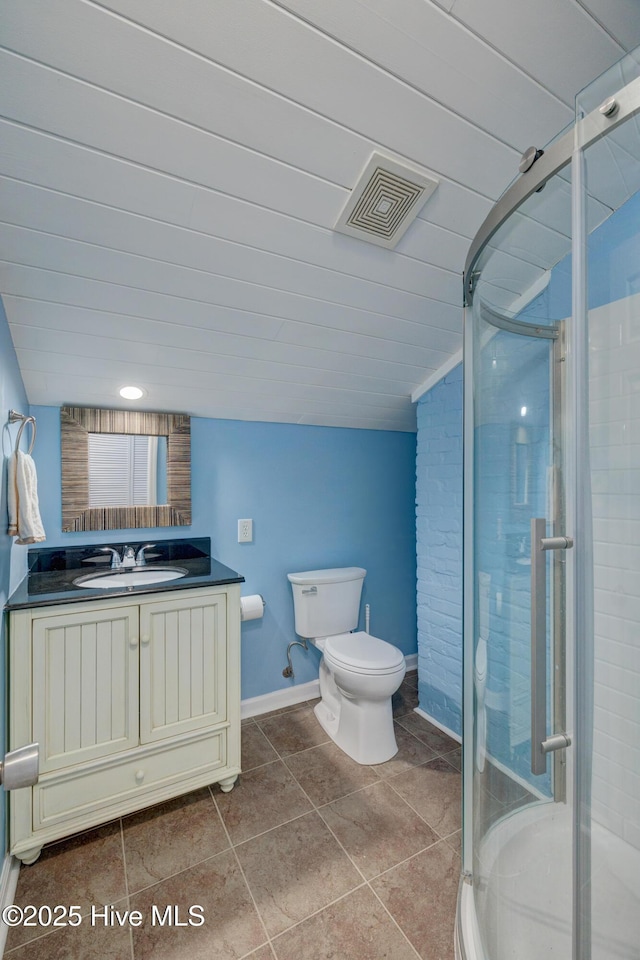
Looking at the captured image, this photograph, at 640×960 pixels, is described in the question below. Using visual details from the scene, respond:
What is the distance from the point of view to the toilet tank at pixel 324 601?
2.33 meters

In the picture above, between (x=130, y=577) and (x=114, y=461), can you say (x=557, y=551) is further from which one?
(x=114, y=461)

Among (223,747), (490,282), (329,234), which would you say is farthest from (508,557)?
(223,747)

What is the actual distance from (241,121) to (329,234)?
15.7 inches

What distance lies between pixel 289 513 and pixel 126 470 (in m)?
0.88

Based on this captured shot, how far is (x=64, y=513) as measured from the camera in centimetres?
190

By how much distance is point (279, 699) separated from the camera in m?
2.42

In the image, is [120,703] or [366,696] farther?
[366,696]

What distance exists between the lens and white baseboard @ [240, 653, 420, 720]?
2340 mm

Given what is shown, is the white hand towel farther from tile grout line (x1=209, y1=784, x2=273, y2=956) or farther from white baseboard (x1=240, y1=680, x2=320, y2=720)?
white baseboard (x1=240, y1=680, x2=320, y2=720)

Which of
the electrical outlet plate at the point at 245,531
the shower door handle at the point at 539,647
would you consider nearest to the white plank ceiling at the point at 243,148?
the electrical outlet plate at the point at 245,531

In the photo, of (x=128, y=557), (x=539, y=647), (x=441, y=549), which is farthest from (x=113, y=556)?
(x=539, y=647)

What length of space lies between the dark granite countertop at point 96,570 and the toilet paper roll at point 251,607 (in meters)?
0.26

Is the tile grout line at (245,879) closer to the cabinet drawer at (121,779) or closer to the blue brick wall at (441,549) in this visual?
the cabinet drawer at (121,779)

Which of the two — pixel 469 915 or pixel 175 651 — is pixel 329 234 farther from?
pixel 469 915
